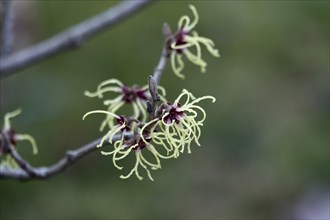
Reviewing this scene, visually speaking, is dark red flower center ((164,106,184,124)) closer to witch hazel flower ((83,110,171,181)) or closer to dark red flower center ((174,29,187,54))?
witch hazel flower ((83,110,171,181))

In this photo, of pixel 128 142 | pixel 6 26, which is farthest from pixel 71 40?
pixel 128 142

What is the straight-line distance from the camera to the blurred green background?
6.83 ft

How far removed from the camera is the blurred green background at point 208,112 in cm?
208

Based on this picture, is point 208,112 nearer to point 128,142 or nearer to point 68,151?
point 68,151

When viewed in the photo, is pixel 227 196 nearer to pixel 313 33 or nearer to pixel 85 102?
pixel 85 102

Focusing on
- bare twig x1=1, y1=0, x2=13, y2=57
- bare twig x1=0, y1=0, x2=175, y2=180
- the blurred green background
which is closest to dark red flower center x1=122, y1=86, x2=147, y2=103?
bare twig x1=0, y1=0, x2=175, y2=180

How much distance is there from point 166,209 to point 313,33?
3.19 feet

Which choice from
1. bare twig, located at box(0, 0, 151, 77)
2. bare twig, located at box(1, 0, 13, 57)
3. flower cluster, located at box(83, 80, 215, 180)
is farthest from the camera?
bare twig, located at box(0, 0, 151, 77)

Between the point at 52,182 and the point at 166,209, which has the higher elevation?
the point at 52,182

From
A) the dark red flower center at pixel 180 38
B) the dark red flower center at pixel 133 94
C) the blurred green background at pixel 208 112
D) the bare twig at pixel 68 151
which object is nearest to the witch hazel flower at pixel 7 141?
the bare twig at pixel 68 151

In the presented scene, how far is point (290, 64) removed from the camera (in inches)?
97.0

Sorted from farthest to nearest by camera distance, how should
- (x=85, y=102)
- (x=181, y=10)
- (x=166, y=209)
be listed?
(x=181, y=10), (x=85, y=102), (x=166, y=209)

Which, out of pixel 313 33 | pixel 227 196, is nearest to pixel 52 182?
pixel 227 196

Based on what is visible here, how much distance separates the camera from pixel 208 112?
88.6 inches
